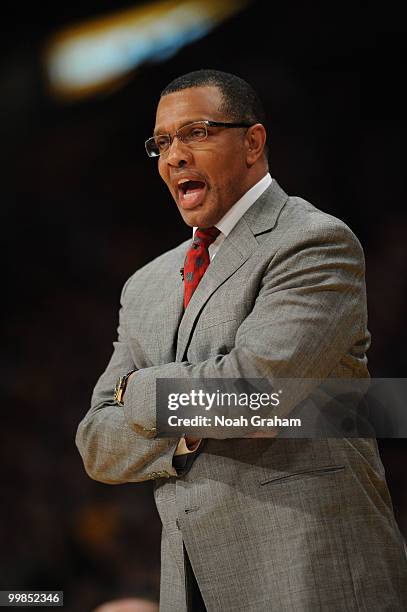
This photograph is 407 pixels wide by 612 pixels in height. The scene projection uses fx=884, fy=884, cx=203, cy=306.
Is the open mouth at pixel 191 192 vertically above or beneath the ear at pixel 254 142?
beneath

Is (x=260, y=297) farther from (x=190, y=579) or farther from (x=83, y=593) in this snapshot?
(x=83, y=593)

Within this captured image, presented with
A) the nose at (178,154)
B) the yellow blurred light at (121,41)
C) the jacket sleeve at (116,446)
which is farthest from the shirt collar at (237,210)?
the yellow blurred light at (121,41)

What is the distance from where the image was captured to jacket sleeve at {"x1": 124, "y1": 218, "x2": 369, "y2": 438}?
1.75 metres

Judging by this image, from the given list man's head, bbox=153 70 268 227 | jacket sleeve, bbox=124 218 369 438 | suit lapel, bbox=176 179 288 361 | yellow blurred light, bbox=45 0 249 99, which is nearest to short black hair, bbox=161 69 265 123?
man's head, bbox=153 70 268 227

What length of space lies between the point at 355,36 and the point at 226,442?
3.93 feet

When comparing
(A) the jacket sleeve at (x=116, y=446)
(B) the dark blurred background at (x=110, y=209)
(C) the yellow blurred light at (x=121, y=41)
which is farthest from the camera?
(C) the yellow blurred light at (x=121, y=41)

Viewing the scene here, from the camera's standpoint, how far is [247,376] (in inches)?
69.1

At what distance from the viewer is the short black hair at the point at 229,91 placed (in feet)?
6.79

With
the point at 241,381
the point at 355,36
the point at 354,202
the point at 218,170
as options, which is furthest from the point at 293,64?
the point at 241,381

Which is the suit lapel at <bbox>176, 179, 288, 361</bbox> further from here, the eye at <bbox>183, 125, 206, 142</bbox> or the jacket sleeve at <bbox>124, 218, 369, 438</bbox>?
the eye at <bbox>183, 125, 206, 142</bbox>

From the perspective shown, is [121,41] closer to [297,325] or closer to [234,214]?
[234,214]

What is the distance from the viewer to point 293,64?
2.43 meters

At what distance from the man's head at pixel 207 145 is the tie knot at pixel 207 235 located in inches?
0.8

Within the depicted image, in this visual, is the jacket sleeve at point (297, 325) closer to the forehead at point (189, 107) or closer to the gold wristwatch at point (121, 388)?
the gold wristwatch at point (121, 388)
